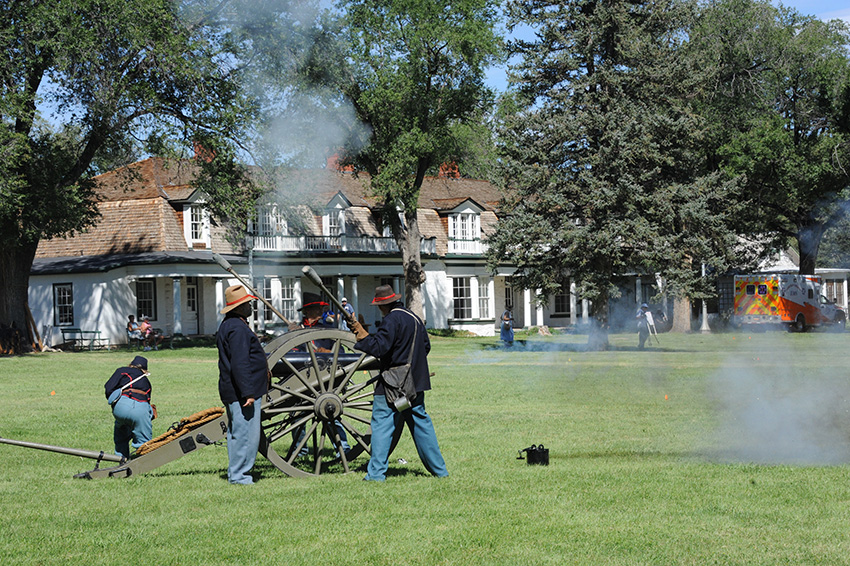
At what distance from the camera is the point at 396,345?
839cm

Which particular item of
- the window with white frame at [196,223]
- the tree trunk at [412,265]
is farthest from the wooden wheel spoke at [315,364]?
the window with white frame at [196,223]

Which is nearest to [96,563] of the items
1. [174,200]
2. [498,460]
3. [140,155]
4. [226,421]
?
[226,421]

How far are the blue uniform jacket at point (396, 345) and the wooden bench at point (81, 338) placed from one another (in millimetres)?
28043

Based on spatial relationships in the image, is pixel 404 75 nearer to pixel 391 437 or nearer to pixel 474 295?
pixel 474 295

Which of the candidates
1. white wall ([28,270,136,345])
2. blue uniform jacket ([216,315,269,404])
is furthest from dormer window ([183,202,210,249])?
blue uniform jacket ([216,315,269,404])

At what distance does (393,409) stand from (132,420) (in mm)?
2811

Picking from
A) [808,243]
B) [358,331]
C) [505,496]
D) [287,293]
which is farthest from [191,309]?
[505,496]

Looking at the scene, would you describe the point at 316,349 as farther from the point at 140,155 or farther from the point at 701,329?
the point at 701,329

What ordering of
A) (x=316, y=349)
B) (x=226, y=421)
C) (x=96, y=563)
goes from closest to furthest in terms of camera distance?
(x=96, y=563) < (x=226, y=421) < (x=316, y=349)

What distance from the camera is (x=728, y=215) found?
31.6 meters

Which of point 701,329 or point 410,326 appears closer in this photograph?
point 410,326

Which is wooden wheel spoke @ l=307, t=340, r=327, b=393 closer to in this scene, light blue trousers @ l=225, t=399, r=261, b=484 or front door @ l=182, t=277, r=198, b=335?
light blue trousers @ l=225, t=399, r=261, b=484

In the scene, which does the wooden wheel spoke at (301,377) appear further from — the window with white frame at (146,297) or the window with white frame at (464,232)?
the window with white frame at (464,232)

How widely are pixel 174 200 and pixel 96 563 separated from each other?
3342cm
